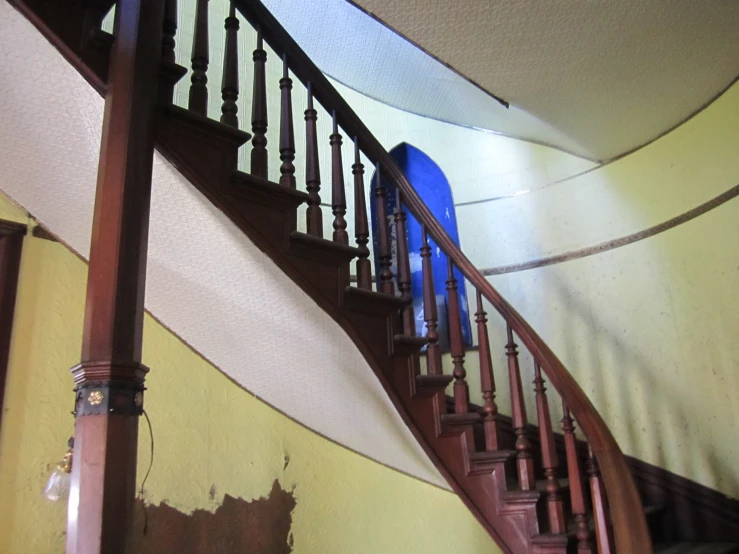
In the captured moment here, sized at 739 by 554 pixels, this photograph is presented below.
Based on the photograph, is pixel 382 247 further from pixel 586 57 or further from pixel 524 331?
pixel 586 57

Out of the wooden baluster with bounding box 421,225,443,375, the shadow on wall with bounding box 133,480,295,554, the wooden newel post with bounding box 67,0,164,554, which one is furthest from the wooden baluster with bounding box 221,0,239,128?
the shadow on wall with bounding box 133,480,295,554

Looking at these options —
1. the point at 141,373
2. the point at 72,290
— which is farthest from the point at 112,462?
the point at 72,290

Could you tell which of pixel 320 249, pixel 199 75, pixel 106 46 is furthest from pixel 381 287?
pixel 106 46

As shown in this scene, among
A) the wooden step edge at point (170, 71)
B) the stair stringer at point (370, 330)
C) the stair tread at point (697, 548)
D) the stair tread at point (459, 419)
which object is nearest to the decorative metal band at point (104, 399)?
the stair stringer at point (370, 330)

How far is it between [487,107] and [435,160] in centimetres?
52

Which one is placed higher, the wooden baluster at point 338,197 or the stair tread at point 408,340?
the wooden baluster at point 338,197

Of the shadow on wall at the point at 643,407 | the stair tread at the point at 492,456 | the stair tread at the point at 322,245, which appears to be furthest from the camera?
the shadow on wall at the point at 643,407

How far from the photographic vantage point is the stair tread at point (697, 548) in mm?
2086

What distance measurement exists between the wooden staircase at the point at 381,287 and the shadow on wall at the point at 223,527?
0.89 metres

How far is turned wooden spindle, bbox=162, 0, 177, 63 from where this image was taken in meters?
1.67

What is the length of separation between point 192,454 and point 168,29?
161 cm

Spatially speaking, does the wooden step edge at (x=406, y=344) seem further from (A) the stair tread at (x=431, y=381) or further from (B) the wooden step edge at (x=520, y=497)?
(B) the wooden step edge at (x=520, y=497)

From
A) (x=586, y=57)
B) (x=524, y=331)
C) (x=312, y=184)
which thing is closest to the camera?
(x=312, y=184)

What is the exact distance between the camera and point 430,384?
2.01 metres
